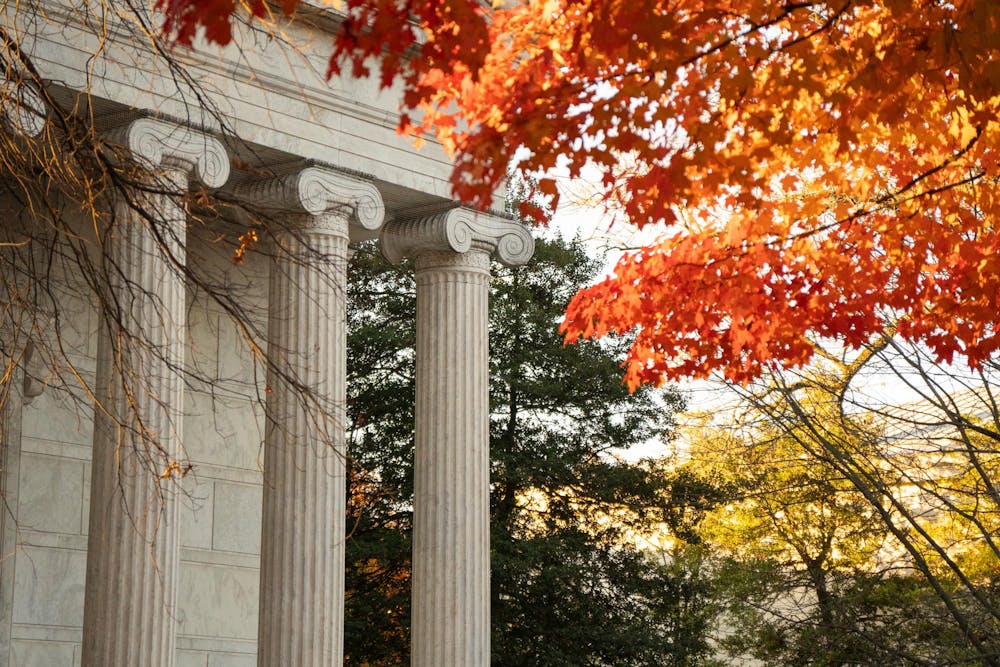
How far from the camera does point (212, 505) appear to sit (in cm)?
3303

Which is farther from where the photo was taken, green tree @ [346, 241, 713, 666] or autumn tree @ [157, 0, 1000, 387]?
green tree @ [346, 241, 713, 666]

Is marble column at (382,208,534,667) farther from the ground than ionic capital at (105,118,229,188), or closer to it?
closer to it

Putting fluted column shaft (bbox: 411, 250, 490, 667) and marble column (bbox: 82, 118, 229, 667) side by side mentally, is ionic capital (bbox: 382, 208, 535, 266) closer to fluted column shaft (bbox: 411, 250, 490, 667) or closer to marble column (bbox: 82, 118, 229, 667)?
fluted column shaft (bbox: 411, 250, 490, 667)

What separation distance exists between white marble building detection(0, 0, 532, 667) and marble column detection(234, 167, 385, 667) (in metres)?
0.05

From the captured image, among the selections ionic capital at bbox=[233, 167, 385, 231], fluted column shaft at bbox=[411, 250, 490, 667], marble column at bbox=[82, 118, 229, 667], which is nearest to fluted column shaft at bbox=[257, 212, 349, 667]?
ionic capital at bbox=[233, 167, 385, 231]

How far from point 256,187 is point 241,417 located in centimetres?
696

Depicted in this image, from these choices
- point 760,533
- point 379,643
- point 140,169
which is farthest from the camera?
Answer: point 760,533

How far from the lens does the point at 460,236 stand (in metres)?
32.4

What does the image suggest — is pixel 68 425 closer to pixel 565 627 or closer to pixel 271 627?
pixel 271 627

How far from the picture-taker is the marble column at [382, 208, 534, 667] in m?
30.7

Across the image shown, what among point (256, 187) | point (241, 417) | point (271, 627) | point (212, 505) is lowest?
point (271, 627)

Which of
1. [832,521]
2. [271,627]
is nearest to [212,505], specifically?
[271,627]

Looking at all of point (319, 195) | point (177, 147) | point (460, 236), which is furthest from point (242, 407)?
point (177, 147)

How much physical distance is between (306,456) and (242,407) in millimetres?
6639
